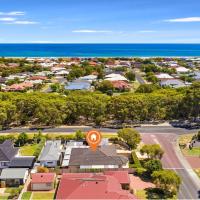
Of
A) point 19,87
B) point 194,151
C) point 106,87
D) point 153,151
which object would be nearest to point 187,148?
point 194,151

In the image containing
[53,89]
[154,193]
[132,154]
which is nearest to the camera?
[154,193]

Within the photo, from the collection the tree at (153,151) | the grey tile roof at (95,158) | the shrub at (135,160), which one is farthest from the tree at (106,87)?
the tree at (153,151)

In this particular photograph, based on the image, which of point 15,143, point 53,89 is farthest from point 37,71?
point 15,143

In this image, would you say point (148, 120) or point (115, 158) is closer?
point (115, 158)

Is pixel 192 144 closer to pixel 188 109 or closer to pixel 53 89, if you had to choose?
pixel 188 109

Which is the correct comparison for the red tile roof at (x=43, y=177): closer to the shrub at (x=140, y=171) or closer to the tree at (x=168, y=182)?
the shrub at (x=140, y=171)

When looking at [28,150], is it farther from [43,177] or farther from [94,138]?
[43,177]
